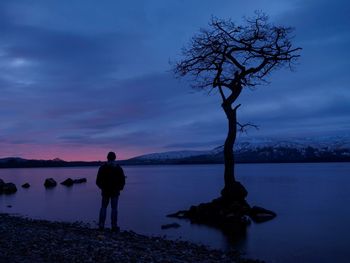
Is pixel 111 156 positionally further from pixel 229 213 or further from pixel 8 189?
pixel 8 189

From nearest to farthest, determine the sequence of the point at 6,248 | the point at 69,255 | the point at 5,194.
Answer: the point at 69,255 → the point at 6,248 → the point at 5,194

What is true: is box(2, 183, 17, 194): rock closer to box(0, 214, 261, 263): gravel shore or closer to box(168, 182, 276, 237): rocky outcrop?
box(168, 182, 276, 237): rocky outcrop

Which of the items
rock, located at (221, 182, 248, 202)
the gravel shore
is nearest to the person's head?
the gravel shore

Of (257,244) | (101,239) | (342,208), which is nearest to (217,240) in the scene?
(257,244)

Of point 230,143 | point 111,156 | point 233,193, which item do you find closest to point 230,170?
point 233,193

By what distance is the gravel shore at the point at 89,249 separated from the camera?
1177 cm

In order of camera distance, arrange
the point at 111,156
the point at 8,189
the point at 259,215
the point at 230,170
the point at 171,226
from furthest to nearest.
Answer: the point at 8,189 < the point at 230,170 < the point at 259,215 < the point at 171,226 < the point at 111,156

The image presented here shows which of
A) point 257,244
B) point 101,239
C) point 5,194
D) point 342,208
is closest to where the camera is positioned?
point 101,239

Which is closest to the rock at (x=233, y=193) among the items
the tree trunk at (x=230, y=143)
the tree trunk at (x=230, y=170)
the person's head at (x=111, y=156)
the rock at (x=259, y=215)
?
the tree trunk at (x=230, y=170)

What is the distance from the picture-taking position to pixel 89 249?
12.8 metres

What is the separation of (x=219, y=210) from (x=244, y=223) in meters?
1.94

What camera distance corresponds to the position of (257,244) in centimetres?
1983

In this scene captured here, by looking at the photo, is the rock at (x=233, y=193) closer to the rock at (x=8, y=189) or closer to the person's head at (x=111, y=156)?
the person's head at (x=111, y=156)

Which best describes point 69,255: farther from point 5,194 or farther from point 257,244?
point 5,194
